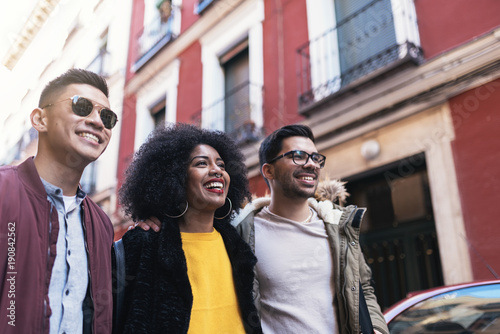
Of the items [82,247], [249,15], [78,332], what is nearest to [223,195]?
[82,247]

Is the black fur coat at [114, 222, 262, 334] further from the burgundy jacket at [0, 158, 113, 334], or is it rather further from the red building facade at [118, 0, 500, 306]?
the red building facade at [118, 0, 500, 306]

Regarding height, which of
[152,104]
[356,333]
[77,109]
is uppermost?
[152,104]

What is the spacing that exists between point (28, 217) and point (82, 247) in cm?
28

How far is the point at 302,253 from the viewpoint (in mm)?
2496

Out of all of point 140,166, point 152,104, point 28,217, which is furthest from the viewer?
point 152,104

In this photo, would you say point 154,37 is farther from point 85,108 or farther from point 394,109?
point 85,108

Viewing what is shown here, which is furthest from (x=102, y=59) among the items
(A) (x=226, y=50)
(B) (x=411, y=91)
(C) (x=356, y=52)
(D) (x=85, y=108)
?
(D) (x=85, y=108)

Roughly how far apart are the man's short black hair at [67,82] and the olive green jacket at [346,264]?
118cm

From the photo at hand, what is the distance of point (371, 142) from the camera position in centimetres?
609

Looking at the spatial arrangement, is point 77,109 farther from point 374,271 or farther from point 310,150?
point 374,271

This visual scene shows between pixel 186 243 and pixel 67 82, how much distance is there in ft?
3.21

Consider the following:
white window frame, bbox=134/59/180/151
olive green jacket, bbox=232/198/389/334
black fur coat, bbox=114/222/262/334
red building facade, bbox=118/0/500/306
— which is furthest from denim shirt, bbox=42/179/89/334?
white window frame, bbox=134/59/180/151

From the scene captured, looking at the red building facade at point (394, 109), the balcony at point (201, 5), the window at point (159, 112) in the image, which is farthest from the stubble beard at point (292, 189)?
the window at point (159, 112)

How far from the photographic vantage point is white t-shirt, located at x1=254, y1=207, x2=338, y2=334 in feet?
7.56
